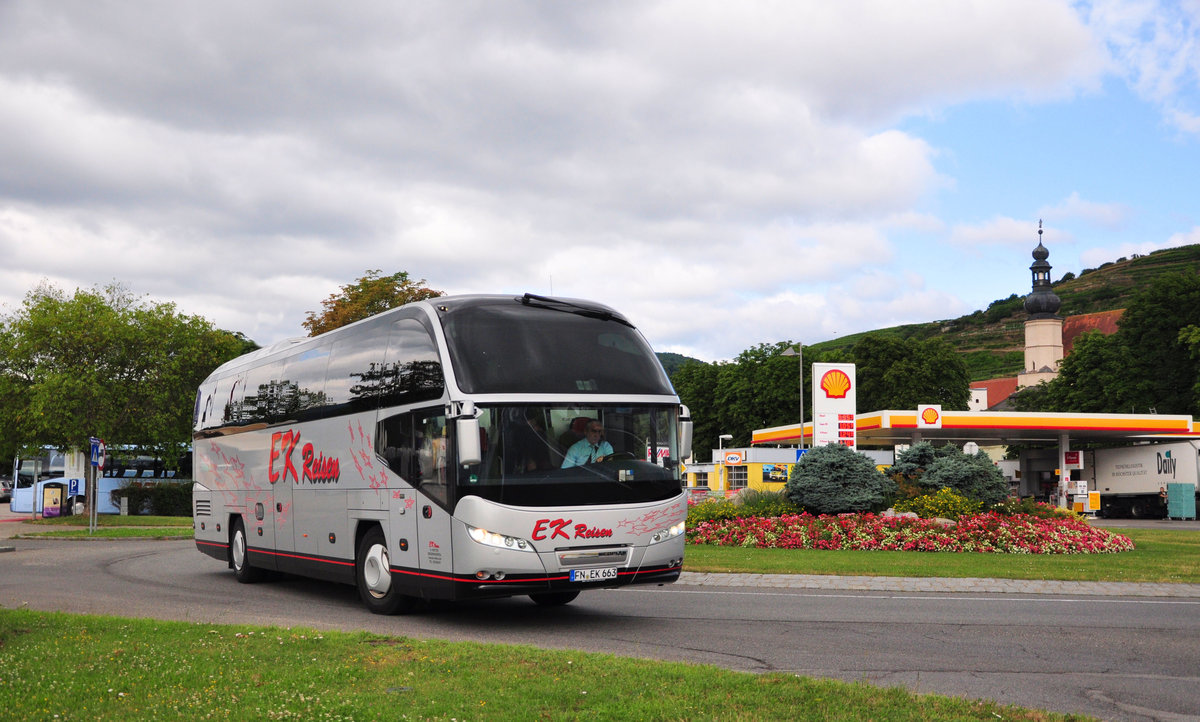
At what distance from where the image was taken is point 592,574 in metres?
11.1

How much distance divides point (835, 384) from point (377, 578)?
2214cm

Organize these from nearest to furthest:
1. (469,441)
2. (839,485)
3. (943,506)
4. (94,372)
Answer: (469,441) → (943,506) → (839,485) → (94,372)

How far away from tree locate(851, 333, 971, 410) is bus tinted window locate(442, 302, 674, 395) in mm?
71398

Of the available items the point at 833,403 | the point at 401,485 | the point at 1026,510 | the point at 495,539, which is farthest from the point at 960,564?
the point at 833,403

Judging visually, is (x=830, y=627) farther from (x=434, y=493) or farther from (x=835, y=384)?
(x=835, y=384)

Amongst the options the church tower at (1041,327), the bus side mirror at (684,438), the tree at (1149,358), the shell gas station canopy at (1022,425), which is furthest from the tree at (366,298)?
the church tower at (1041,327)

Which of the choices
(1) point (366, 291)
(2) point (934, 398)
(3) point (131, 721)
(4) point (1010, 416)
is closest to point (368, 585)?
(3) point (131, 721)

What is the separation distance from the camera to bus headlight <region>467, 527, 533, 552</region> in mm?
10703

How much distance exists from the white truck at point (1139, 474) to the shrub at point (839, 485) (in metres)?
31.0

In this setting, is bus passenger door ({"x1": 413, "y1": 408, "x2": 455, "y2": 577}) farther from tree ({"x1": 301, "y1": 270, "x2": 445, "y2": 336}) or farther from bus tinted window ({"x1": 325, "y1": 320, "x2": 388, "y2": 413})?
tree ({"x1": 301, "y1": 270, "x2": 445, "y2": 336})

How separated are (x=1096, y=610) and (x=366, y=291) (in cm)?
3604

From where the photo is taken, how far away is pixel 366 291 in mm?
44969

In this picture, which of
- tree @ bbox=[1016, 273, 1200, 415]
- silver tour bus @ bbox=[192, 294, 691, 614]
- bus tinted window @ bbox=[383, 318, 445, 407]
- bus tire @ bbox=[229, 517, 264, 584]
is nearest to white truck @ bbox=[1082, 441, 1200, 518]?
tree @ bbox=[1016, 273, 1200, 415]

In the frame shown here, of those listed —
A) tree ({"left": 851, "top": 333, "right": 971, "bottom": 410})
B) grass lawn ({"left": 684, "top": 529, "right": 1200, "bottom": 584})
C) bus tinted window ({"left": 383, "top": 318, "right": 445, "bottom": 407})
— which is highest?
tree ({"left": 851, "top": 333, "right": 971, "bottom": 410})
